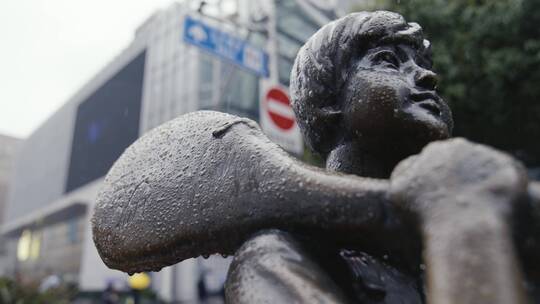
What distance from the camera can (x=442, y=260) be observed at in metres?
0.64

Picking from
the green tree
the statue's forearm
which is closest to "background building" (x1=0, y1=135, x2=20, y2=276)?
the green tree

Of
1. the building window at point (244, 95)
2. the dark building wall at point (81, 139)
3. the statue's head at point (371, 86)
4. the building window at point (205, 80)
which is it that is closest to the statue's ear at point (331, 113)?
the statue's head at point (371, 86)

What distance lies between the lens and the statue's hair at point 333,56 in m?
1.12

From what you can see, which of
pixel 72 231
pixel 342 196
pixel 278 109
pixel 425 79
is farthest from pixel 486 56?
pixel 72 231

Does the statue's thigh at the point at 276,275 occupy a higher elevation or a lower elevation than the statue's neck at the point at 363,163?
lower

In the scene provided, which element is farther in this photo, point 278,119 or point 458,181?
point 278,119

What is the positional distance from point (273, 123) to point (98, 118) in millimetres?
15241

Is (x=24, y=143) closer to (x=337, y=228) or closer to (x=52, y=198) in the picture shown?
(x=52, y=198)

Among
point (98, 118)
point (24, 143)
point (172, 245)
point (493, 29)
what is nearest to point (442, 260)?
point (172, 245)

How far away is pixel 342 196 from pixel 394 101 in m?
0.32

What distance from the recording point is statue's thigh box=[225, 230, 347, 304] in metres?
0.76

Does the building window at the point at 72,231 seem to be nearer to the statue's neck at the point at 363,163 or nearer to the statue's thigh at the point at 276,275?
the statue's neck at the point at 363,163

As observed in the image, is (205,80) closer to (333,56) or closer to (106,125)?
(106,125)

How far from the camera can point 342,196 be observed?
806 mm
